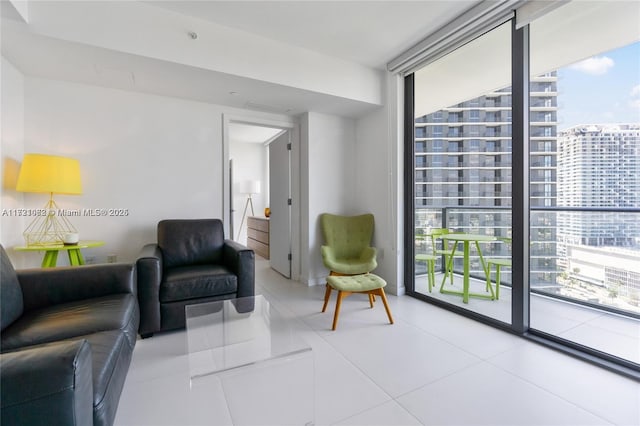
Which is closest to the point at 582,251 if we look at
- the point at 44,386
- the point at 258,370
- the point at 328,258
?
the point at 328,258

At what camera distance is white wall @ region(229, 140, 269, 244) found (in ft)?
20.4

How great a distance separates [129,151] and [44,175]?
2.60 feet

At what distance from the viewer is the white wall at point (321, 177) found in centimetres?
344

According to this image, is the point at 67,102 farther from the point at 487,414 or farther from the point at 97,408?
the point at 487,414

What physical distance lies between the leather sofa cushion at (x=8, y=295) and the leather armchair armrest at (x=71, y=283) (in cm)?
7

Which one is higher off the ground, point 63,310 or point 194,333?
point 63,310

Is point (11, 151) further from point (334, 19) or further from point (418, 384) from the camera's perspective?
point (418, 384)

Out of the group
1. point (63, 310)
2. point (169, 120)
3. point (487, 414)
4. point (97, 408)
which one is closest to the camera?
point (97, 408)

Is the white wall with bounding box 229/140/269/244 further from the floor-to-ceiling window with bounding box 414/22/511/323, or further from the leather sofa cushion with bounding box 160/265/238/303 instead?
the floor-to-ceiling window with bounding box 414/22/511/323

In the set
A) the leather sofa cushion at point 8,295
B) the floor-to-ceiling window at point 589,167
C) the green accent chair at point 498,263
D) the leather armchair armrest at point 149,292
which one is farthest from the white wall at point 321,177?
the leather sofa cushion at point 8,295

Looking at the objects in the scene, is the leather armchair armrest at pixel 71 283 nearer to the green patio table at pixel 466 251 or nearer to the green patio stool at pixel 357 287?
the green patio stool at pixel 357 287

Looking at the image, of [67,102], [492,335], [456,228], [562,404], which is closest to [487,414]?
[562,404]

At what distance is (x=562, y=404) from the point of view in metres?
1.37

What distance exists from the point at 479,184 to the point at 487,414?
2252 mm
